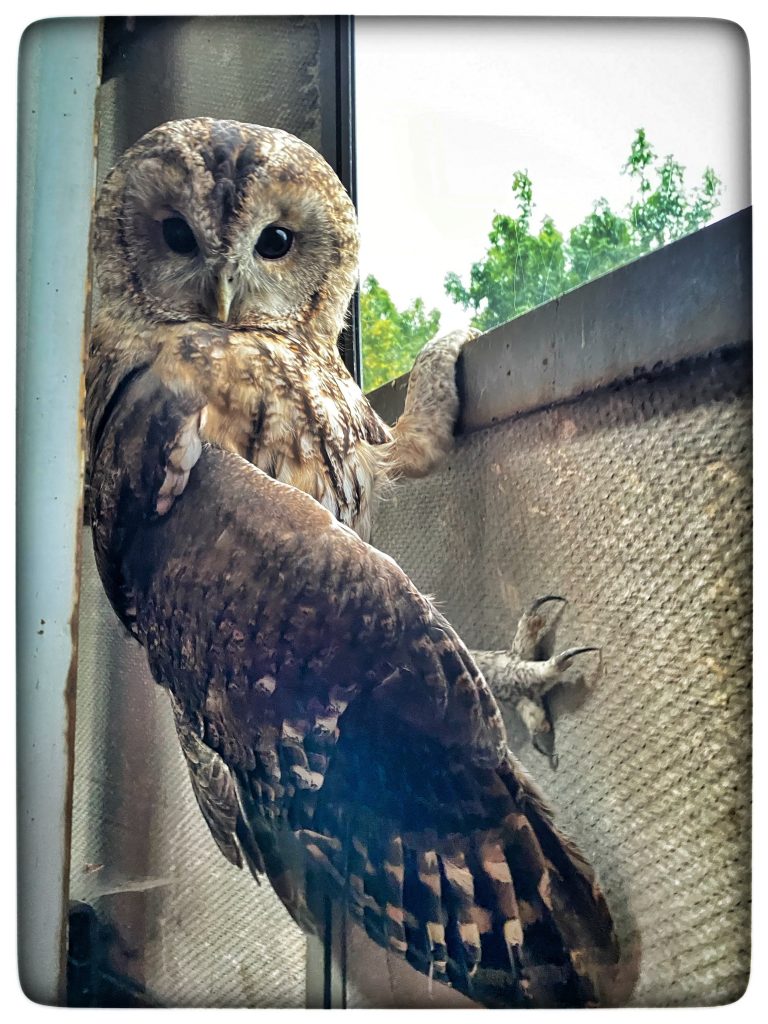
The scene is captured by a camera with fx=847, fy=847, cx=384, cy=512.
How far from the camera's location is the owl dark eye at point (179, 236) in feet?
3.49

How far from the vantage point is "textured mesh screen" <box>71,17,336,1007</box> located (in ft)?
3.64

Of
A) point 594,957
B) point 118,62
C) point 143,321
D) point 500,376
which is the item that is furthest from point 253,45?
point 594,957

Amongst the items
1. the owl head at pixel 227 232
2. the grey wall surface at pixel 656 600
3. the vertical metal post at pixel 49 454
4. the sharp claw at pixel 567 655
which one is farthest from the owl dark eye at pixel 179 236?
the sharp claw at pixel 567 655

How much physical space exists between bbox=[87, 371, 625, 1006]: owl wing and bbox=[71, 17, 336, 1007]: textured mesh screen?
3.1 inches

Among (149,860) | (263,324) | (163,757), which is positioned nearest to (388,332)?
(263,324)

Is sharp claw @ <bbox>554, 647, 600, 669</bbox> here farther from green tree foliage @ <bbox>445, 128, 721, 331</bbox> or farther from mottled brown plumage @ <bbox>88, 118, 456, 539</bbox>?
green tree foliage @ <bbox>445, 128, 721, 331</bbox>

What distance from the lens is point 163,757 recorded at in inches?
44.1

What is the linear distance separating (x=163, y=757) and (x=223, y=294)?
61cm

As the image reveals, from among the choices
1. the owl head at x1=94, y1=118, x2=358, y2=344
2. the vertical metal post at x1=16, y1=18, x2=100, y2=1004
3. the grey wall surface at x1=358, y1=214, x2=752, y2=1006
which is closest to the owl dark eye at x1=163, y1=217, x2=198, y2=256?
the owl head at x1=94, y1=118, x2=358, y2=344

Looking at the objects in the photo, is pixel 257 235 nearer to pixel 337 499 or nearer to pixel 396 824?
pixel 337 499

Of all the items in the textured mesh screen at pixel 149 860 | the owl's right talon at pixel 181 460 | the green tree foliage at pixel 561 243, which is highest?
the green tree foliage at pixel 561 243

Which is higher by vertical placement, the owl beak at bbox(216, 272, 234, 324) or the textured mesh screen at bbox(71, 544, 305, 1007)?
the owl beak at bbox(216, 272, 234, 324)

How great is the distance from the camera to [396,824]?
1.05m

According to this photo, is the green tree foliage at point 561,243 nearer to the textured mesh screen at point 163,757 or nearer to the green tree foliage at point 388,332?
the green tree foliage at point 388,332
